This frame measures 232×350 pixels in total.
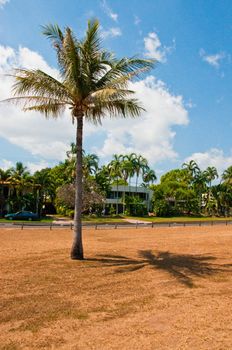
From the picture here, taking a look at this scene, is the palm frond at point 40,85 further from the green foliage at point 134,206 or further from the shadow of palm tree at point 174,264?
the green foliage at point 134,206

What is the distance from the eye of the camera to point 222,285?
10.6 metres

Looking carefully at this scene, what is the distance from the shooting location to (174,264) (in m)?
14.1

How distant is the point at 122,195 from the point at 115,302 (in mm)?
65634

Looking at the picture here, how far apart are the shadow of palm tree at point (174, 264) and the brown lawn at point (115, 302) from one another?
40 millimetres

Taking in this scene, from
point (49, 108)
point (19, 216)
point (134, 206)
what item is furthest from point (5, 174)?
point (49, 108)

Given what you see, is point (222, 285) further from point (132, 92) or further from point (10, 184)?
point (10, 184)

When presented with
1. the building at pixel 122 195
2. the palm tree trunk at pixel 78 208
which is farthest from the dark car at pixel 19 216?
the palm tree trunk at pixel 78 208

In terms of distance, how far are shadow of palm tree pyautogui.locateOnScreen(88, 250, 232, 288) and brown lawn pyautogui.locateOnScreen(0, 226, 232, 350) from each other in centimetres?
4

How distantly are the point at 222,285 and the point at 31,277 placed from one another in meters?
6.69

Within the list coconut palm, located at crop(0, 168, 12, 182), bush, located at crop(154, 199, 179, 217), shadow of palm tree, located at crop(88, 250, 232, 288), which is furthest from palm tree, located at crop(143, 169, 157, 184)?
shadow of palm tree, located at crop(88, 250, 232, 288)

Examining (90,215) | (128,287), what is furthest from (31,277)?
(90,215)

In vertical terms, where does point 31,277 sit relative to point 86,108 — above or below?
below

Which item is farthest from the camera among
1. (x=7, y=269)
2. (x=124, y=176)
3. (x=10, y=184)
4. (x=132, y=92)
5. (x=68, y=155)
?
(x=124, y=176)

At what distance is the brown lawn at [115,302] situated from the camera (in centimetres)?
636
